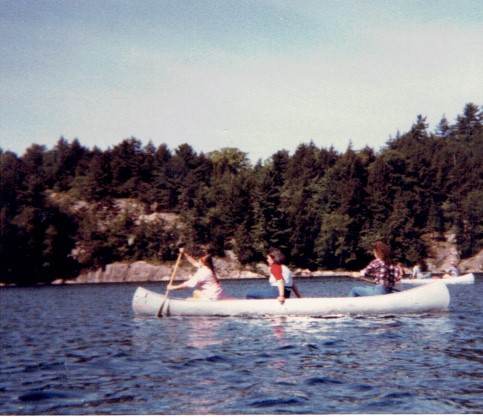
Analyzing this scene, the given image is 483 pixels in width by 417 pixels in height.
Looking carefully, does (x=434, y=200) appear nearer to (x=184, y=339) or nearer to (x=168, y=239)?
(x=168, y=239)

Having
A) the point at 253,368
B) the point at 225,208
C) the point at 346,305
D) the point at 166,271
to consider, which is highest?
the point at 225,208

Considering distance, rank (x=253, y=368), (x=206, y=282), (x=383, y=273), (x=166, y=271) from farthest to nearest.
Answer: (x=166, y=271) < (x=206, y=282) < (x=383, y=273) < (x=253, y=368)

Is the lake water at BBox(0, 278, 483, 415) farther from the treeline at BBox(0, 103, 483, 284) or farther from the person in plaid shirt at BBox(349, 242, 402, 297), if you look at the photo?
the treeline at BBox(0, 103, 483, 284)

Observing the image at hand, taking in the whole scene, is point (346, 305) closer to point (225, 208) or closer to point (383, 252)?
point (383, 252)

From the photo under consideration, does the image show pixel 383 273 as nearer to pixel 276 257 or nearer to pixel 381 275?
pixel 381 275

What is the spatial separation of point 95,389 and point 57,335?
260 inches

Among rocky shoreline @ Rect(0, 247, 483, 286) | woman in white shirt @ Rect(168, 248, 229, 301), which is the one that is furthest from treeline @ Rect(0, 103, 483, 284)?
woman in white shirt @ Rect(168, 248, 229, 301)

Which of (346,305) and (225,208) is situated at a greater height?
(225,208)

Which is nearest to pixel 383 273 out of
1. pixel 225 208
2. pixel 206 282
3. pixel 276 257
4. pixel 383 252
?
pixel 383 252

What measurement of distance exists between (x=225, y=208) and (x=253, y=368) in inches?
2674

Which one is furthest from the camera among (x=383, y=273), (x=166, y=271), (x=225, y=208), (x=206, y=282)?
(x=225, y=208)

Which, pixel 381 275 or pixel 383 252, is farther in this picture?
pixel 381 275

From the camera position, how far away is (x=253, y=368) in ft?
28.2

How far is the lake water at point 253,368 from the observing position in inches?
264
